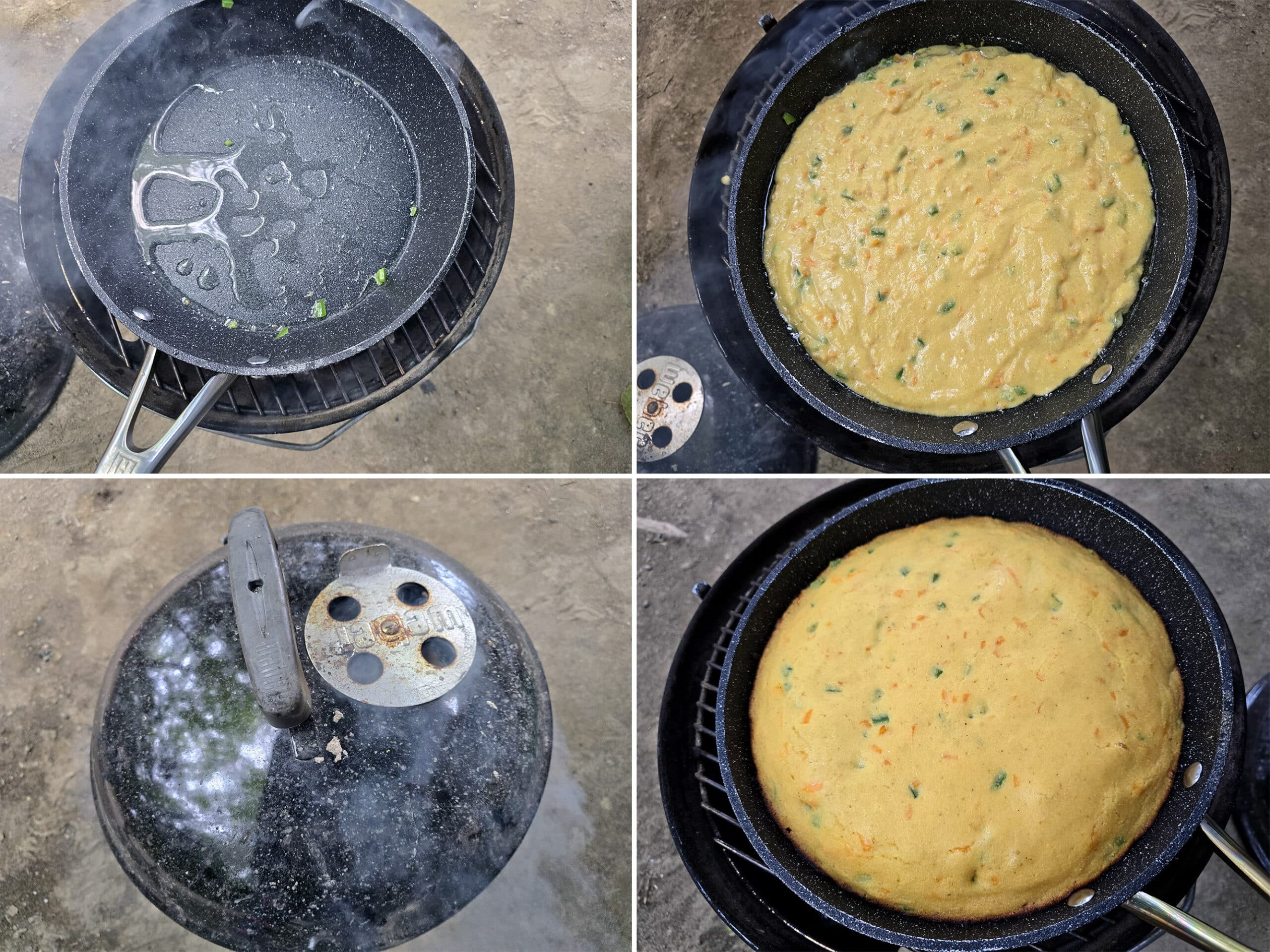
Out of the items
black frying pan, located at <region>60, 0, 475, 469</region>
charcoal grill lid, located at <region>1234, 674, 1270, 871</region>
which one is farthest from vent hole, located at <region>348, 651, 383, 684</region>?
charcoal grill lid, located at <region>1234, 674, 1270, 871</region>

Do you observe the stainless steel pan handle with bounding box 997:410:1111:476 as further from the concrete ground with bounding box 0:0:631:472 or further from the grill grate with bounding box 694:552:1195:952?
the concrete ground with bounding box 0:0:631:472

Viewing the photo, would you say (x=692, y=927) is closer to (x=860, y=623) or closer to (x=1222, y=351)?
(x=860, y=623)

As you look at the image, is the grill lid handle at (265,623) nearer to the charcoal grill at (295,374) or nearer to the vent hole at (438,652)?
the vent hole at (438,652)

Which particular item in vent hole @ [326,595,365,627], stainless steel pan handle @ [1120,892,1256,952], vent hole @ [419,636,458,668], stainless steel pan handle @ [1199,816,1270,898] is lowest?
stainless steel pan handle @ [1120,892,1256,952]

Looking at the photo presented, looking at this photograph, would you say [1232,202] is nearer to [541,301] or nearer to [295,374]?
[541,301]

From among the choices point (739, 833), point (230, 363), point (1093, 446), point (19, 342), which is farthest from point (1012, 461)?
point (19, 342)

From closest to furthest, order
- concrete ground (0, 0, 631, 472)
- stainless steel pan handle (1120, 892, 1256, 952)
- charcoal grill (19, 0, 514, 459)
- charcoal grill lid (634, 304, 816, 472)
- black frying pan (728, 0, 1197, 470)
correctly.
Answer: stainless steel pan handle (1120, 892, 1256, 952)
black frying pan (728, 0, 1197, 470)
charcoal grill (19, 0, 514, 459)
charcoal grill lid (634, 304, 816, 472)
concrete ground (0, 0, 631, 472)
